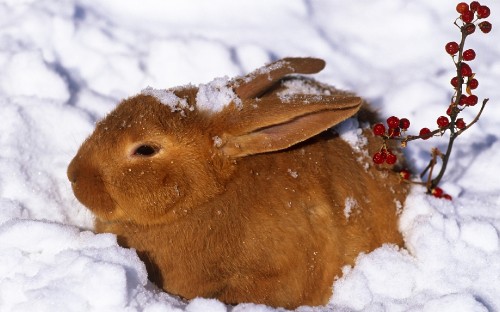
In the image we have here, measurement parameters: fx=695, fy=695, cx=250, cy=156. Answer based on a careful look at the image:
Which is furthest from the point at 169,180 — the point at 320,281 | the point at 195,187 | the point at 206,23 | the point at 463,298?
the point at 206,23

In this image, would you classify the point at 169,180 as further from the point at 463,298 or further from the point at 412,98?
the point at 412,98

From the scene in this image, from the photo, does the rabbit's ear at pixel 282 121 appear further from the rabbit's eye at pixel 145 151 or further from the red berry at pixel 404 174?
the red berry at pixel 404 174

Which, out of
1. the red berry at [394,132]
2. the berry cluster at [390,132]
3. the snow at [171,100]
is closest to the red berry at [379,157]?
the berry cluster at [390,132]

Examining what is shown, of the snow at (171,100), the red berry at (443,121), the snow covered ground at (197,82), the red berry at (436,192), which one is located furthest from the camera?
→ the red berry at (436,192)

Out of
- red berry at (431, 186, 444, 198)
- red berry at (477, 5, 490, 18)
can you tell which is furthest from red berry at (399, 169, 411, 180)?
red berry at (477, 5, 490, 18)

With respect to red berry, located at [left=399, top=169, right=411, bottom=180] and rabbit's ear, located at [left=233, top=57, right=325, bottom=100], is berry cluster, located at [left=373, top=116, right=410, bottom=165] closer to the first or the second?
red berry, located at [left=399, top=169, right=411, bottom=180]
